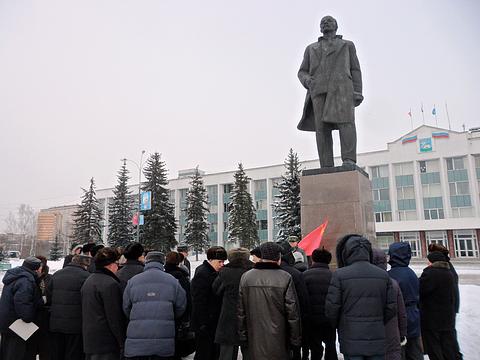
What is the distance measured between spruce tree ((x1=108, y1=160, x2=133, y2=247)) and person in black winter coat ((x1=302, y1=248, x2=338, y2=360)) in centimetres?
3763

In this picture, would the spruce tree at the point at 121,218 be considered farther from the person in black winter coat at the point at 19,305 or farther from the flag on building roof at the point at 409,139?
the person in black winter coat at the point at 19,305

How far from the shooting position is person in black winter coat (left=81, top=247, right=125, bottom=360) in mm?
4234

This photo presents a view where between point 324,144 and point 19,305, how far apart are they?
592 centimetres

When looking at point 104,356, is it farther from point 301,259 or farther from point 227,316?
point 301,259

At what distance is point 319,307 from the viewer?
491 centimetres

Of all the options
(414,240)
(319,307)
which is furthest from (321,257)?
(414,240)

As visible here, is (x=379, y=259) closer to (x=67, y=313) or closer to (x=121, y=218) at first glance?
(x=67, y=313)

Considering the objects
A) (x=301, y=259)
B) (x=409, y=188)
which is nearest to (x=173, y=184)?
(x=409, y=188)

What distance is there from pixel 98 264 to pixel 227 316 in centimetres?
161

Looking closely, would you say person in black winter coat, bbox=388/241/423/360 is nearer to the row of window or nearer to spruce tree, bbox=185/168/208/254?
the row of window

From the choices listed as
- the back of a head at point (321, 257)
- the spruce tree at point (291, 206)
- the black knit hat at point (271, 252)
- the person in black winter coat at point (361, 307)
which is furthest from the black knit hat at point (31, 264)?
the spruce tree at point (291, 206)

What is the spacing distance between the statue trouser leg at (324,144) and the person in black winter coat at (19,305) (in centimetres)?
542

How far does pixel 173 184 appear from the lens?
64250mm

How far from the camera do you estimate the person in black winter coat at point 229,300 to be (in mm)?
4457
